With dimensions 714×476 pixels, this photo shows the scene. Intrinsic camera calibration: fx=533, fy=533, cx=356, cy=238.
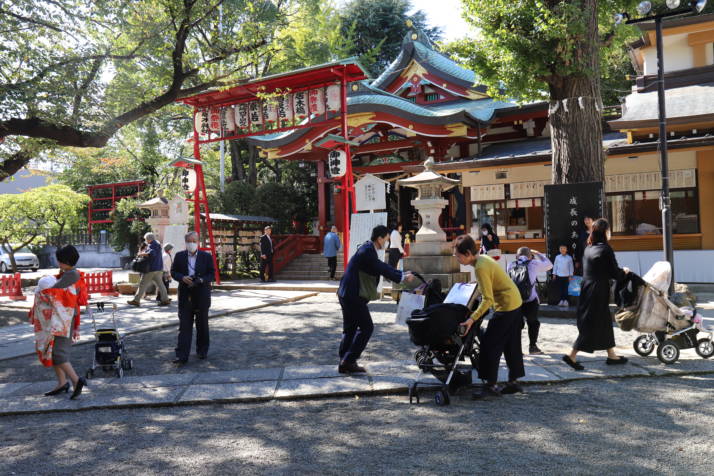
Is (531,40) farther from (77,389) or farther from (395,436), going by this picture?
(77,389)

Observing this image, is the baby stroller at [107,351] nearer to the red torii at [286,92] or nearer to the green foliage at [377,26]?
the red torii at [286,92]

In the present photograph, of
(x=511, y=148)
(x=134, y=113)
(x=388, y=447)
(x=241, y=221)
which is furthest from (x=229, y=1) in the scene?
(x=388, y=447)

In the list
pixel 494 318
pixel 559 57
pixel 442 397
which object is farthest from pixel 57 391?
pixel 559 57

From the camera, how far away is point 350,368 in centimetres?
589

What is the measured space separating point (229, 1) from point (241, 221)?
8703 millimetres

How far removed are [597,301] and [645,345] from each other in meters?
1.17

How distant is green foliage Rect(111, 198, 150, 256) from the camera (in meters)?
25.7

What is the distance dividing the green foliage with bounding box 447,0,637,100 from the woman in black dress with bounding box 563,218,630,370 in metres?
4.61

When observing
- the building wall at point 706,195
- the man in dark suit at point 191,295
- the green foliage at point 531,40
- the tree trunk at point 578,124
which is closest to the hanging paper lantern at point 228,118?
the green foliage at point 531,40

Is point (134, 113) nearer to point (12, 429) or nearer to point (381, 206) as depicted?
point (381, 206)

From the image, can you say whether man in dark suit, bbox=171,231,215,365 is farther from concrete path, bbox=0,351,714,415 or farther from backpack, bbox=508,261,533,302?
backpack, bbox=508,261,533,302

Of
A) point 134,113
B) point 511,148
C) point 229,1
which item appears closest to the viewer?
point 134,113

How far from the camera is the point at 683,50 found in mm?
16109

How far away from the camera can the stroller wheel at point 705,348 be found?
6125mm
